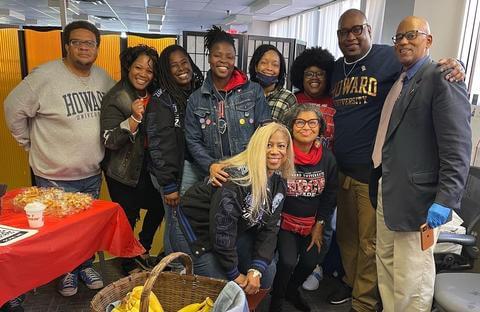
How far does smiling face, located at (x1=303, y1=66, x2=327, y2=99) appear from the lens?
2287mm

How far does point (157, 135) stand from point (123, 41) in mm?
1682

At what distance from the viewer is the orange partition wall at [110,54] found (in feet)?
10.6

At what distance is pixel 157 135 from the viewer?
1970 millimetres

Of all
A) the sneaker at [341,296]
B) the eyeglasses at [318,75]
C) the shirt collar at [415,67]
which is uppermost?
the shirt collar at [415,67]

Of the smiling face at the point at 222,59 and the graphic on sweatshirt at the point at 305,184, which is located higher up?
the smiling face at the point at 222,59

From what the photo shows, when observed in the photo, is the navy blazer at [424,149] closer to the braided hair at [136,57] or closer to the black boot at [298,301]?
the black boot at [298,301]

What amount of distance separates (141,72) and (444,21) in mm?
2558

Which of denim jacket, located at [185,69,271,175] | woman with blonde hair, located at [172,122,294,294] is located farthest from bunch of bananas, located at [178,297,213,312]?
denim jacket, located at [185,69,271,175]

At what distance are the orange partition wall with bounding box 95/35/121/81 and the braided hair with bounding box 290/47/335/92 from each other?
1.69 metres

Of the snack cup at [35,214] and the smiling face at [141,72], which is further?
the smiling face at [141,72]

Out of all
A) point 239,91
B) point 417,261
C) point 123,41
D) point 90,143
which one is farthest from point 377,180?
point 123,41

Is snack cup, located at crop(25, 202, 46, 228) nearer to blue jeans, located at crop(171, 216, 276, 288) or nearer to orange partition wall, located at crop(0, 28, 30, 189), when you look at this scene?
blue jeans, located at crop(171, 216, 276, 288)

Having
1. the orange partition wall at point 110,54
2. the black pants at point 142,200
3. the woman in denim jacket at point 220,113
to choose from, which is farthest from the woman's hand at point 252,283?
the orange partition wall at point 110,54

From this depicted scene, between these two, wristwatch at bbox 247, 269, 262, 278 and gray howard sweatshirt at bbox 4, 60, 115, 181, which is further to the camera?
gray howard sweatshirt at bbox 4, 60, 115, 181
